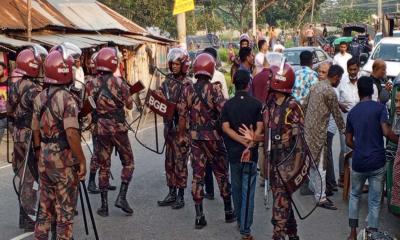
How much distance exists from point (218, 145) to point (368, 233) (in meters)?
2.09

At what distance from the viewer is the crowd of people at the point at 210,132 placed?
17.1 ft

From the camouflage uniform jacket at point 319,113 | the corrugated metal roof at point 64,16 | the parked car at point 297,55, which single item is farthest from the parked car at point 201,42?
the camouflage uniform jacket at point 319,113

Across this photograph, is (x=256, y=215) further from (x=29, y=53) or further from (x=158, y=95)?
(x=29, y=53)

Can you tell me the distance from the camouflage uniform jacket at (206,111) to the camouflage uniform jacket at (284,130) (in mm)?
1192

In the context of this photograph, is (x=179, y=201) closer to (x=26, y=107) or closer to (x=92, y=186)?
(x=92, y=186)

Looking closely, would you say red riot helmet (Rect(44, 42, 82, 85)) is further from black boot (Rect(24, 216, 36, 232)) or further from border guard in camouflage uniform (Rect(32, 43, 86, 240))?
black boot (Rect(24, 216, 36, 232))

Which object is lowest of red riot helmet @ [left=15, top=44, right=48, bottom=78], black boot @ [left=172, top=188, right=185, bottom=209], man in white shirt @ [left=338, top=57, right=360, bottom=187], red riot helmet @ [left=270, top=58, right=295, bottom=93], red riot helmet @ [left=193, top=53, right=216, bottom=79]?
black boot @ [left=172, top=188, right=185, bottom=209]

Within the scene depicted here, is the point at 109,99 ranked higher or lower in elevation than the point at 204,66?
lower

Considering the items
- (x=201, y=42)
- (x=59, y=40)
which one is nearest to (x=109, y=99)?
Result: (x=59, y=40)

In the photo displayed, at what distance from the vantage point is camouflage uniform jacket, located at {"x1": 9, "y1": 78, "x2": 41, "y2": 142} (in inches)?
246

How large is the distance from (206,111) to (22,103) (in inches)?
79.2

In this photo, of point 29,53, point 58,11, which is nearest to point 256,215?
point 29,53

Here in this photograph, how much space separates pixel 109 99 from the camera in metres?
6.96

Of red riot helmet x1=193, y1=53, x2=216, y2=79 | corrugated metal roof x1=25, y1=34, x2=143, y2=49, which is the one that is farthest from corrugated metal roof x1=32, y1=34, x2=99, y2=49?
red riot helmet x1=193, y1=53, x2=216, y2=79
